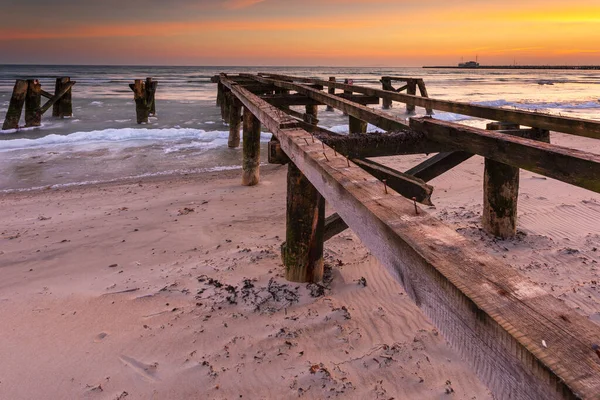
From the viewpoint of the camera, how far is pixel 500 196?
12.8ft

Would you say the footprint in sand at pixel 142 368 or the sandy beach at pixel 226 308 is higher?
the sandy beach at pixel 226 308

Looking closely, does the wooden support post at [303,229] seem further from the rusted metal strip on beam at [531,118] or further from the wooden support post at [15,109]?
the wooden support post at [15,109]

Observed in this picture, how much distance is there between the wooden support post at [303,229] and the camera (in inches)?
120

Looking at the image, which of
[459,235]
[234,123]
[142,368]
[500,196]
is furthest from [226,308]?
[234,123]

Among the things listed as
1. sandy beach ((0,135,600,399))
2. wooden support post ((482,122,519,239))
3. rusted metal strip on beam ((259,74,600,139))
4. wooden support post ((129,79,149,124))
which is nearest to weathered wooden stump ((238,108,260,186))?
sandy beach ((0,135,600,399))

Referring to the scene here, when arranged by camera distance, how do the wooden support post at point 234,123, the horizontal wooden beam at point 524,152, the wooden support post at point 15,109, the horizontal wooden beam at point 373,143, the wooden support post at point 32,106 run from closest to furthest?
the horizontal wooden beam at point 524,152, the horizontal wooden beam at point 373,143, the wooden support post at point 234,123, the wooden support post at point 15,109, the wooden support post at point 32,106

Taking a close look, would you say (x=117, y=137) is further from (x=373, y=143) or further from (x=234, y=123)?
(x=373, y=143)

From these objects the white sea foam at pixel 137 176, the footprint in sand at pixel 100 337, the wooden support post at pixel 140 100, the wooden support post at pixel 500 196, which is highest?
the wooden support post at pixel 140 100

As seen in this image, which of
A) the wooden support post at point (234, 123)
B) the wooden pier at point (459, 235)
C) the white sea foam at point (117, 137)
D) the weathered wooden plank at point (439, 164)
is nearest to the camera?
the wooden pier at point (459, 235)

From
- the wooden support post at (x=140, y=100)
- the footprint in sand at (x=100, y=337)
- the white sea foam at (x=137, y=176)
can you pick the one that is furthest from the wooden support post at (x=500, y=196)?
the wooden support post at (x=140, y=100)

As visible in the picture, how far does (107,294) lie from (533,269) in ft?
11.7

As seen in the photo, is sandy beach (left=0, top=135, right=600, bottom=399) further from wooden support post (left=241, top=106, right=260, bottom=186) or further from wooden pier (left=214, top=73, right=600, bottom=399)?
wooden support post (left=241, top=106, right=260, bottom=186)

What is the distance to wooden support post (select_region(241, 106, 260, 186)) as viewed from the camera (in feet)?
21.6

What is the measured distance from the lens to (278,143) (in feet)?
10.2
